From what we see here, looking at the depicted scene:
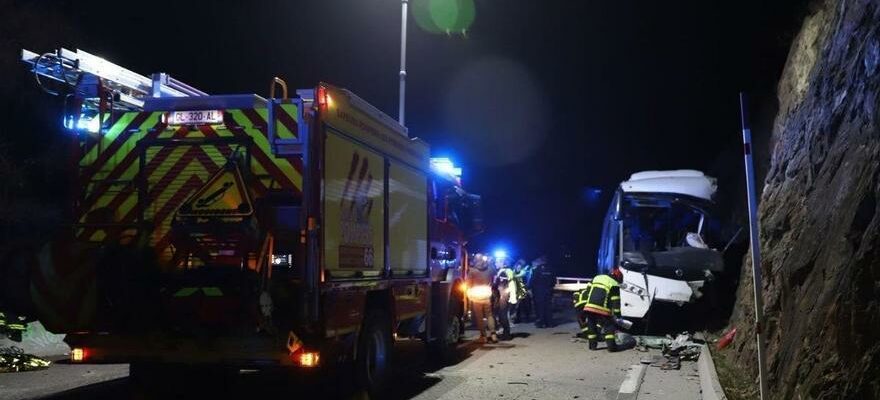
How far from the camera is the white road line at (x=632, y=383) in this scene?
7589mm

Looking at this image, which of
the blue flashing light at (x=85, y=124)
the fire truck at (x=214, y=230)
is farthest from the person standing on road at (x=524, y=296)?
the blue flashing light at (x=85, y=124)

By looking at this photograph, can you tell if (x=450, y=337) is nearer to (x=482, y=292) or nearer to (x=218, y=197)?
(x=482, y=292)

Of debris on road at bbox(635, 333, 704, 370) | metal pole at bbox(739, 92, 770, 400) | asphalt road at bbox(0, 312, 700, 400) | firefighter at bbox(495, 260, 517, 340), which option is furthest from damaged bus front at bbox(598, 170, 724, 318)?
metal pole at bbox(739, 92, 770, 400)

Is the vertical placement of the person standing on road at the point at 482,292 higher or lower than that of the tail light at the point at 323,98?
lower

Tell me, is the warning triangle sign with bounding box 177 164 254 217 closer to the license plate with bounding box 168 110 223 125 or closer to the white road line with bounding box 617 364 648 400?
the license plate with bounding box 168 110 223 125

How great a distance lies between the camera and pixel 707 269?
1270 cm

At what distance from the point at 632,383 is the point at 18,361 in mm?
7617

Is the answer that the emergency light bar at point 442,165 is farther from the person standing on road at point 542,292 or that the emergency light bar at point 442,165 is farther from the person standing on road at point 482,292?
the person standing on road at point 542,292

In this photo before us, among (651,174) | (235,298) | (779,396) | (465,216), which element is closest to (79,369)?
(235,298)

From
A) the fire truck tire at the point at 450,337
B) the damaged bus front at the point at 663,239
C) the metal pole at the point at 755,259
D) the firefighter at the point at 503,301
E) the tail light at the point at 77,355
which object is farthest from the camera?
the firefighter at the point at 503,301

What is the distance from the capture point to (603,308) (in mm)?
11391

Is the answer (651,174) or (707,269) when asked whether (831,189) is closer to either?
(707,269)

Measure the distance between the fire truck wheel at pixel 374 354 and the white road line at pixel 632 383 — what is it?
2528 millimetres

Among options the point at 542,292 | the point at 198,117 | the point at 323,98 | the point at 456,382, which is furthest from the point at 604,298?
the point at 198,117
